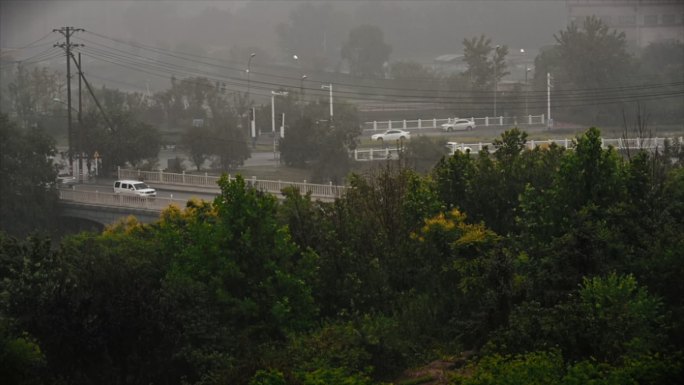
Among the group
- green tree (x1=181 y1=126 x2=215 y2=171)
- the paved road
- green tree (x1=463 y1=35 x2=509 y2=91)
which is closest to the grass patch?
the paved road

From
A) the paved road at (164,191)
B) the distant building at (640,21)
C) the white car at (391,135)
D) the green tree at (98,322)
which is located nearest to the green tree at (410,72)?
the distant building at (640,21)

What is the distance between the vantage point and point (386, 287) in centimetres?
1545

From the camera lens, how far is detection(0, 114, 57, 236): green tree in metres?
29.8

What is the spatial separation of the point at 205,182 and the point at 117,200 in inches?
96.5

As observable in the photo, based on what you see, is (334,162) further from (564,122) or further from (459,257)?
(459,257)

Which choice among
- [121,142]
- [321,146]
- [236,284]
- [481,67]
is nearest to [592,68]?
[481,67]

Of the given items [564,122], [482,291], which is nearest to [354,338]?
[482,291]

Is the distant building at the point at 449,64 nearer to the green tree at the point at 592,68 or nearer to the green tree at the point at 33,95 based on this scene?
the green tree at the point at 592,68

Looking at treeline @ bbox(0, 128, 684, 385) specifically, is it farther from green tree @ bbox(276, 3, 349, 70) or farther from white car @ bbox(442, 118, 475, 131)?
green tree @ bbox(276, 3, 349, 70)

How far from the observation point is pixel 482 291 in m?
14.0

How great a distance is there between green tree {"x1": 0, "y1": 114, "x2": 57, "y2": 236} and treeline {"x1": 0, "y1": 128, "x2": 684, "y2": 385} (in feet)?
43.6

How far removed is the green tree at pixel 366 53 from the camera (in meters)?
58.7

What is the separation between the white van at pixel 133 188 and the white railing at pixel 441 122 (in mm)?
12220

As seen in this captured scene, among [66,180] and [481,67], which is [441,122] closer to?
[481,67]
